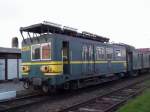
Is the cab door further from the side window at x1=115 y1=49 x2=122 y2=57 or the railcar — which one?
the side window at x1=115 y1=49 x2=122 y2=57

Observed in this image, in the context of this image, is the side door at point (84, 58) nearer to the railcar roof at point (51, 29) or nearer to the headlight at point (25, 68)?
the railcar roof at point (51, 29)

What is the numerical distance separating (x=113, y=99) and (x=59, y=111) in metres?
4.07

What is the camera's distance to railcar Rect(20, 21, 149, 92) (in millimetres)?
13188

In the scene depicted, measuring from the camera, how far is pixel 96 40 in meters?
18.1

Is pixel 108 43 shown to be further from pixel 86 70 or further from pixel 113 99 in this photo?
pixel 113 99

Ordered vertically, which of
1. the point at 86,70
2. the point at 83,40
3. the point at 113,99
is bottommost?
the point at 113,99

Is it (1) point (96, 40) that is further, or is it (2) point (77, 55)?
(1) point (96, 40)

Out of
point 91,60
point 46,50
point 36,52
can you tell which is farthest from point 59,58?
point 91,60

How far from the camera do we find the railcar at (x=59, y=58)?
43.3 ft

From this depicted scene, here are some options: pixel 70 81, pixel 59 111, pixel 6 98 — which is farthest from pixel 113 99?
pixel 6 98

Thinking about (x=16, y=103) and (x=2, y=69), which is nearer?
(x=16, y=103)

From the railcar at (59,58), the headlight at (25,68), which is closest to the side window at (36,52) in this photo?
the railcar at (59,58)

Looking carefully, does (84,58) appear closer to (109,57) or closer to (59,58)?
(59,58)

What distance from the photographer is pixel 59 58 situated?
13.3 m
